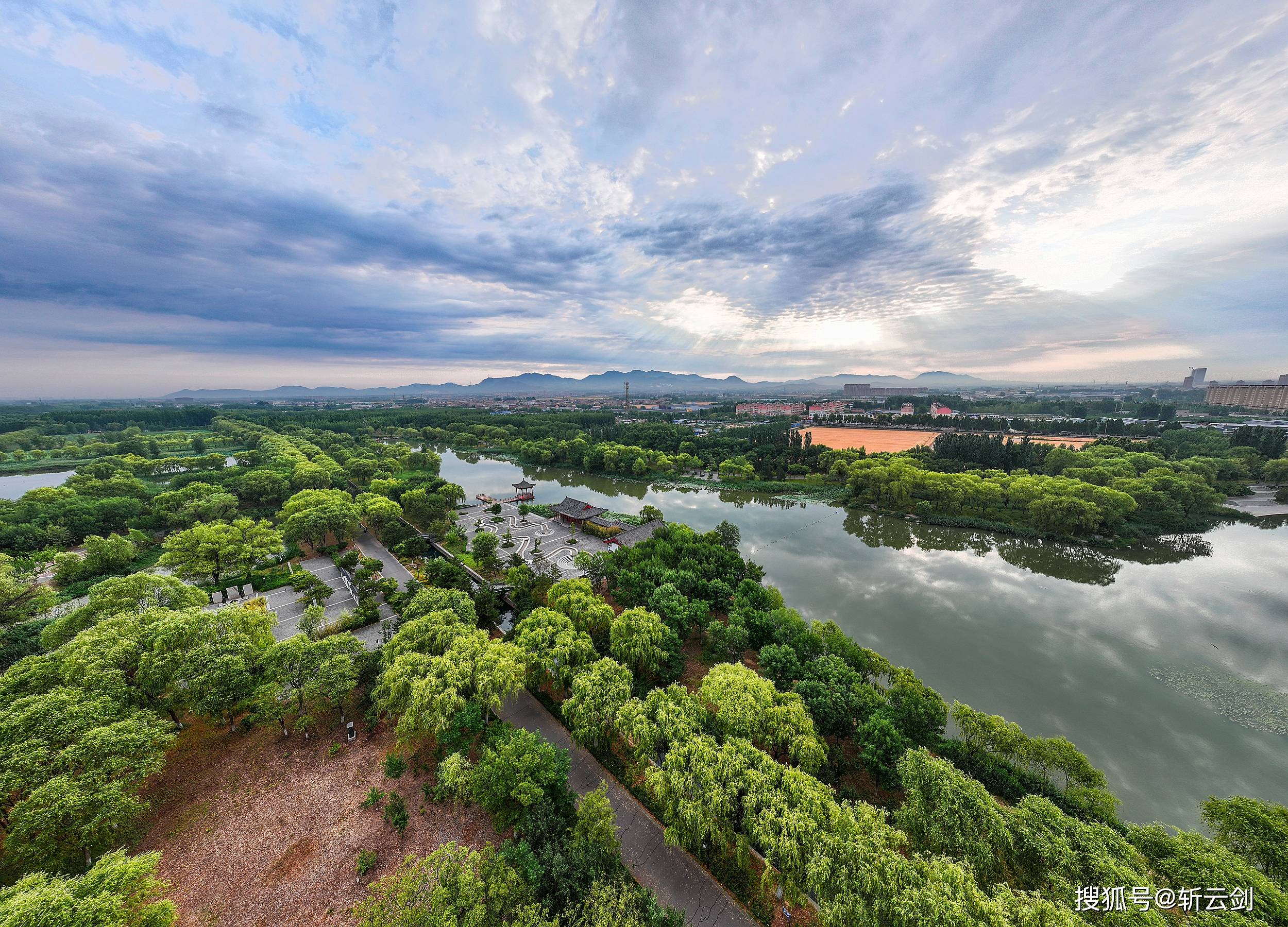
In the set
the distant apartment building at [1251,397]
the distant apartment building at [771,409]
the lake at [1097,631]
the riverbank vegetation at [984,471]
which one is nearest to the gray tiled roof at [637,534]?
the lake at [1097,631]

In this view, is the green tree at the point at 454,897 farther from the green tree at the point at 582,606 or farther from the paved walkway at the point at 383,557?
the paved walkway at the point at 383,557

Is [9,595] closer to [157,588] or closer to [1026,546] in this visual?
[157,588]

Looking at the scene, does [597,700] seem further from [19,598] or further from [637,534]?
[19,598]

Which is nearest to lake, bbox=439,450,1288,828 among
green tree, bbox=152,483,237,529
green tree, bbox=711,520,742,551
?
green tree, bbox=711,520,742,551

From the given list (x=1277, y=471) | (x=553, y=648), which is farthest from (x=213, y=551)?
(x=1277, y=471)

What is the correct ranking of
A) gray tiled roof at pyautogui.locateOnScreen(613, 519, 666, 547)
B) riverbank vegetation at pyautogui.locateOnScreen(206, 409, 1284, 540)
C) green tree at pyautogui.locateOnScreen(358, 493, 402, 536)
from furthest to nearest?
riverbank vegetation at pyautogui.locateOnScreen(206, 409, 1284, 540), green tree at pyautogui.locateOnScreen(358, 493, 402, 536), gray tiled roof at pyautogui.locateOnScreen(613, 519, 666, 547)

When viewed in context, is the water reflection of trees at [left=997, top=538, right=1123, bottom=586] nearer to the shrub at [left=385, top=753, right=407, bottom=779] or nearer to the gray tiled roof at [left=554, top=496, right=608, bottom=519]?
the gray tiled roof at [left=554, top=496, right=608, bottom=519]
